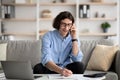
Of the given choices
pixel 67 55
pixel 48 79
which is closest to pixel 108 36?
pixel 67 55

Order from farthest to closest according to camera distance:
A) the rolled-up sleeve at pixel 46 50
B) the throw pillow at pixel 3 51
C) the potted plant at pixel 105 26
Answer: the potted plant at pixel 105 26 < the throw pillow at pixel 3 51 < the rolled-up sleeve at pixel 46 50

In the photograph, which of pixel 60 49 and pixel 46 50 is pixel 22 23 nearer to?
pixel 60 49

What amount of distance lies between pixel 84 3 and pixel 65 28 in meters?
3.10

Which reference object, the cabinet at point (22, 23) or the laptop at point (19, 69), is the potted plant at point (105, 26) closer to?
the cabinet at point (22, 23)

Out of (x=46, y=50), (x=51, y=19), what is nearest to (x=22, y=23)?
(x=51, y=19)

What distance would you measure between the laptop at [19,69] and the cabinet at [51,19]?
3782 mm

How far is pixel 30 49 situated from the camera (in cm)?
398

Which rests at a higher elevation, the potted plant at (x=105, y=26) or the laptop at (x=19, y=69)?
the potted plant at (x=105, y=26)

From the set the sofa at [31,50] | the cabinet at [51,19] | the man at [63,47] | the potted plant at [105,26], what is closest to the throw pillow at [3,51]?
the sofa at [31,50]

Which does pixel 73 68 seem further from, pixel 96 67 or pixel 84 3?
pixel 84 3

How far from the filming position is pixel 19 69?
2.18 meters

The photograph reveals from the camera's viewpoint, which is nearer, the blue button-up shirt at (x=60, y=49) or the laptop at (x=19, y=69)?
the laptop at (x=19, y=69)

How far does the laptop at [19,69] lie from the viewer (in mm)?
2172

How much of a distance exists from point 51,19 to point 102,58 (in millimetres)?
2493
